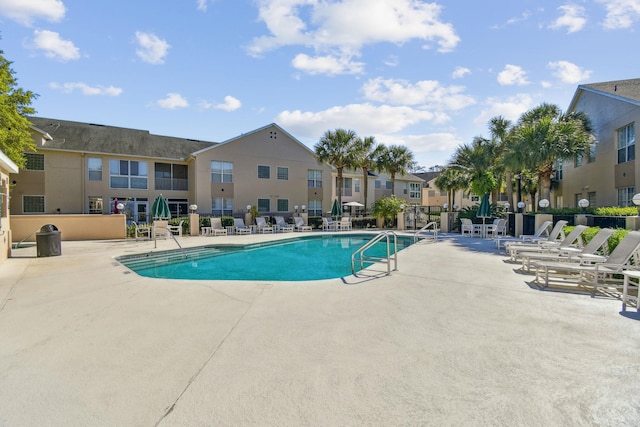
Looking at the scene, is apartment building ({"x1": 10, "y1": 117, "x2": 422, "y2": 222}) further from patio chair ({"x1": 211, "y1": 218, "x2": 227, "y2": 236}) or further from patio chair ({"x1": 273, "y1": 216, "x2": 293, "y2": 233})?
patio chair ({"x1": 211, "y1": 218, "x2": 227, "y2": 236})

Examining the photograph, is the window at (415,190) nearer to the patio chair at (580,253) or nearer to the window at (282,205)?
the window at (282,205)

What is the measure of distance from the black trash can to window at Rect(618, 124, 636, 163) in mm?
25982

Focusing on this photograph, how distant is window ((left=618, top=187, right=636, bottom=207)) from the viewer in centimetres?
1770

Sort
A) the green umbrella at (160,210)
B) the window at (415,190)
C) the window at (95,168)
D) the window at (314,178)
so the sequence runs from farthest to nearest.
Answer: the window at (415,190) → the window at (314,178) → the window at (95,168) → the green umbrella at (160,210)

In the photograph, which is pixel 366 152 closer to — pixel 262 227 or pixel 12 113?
pixel 262 227

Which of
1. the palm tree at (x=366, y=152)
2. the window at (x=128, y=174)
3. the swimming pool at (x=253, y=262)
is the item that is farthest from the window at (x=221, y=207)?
the palm tree at (x=366, y=152)

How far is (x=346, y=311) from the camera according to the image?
5.45 metres

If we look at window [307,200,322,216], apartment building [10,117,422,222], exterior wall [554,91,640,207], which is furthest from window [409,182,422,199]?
exterior wall [554,91,640,207]

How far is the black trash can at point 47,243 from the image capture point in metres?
11.8

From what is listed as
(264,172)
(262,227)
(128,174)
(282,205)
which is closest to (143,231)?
(262,227)

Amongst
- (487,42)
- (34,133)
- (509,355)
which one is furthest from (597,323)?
(34,133)

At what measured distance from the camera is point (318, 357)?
379 cm

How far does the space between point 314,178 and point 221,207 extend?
928 centimetres

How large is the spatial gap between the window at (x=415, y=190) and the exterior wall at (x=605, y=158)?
21.1 m
